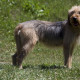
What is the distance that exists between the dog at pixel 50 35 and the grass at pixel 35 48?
1.57 feet

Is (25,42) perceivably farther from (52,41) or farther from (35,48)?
(35,48)

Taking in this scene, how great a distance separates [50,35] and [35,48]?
3.83 metres

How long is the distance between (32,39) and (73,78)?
2601 millimetres

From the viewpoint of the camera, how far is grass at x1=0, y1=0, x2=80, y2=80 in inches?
274

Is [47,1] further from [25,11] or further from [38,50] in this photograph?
[38,50]

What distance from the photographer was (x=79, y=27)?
907 cm

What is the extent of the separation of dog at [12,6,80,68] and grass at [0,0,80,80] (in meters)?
0.48

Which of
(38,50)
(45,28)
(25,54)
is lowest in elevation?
(38,50)

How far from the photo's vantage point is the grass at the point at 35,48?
6.96 m

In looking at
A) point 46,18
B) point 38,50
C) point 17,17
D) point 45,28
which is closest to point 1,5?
point 17,17

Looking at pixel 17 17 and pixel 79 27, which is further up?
pixel 79 27

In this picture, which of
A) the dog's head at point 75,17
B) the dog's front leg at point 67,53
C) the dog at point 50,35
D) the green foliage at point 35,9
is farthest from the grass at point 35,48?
the dog's head at point 75,17

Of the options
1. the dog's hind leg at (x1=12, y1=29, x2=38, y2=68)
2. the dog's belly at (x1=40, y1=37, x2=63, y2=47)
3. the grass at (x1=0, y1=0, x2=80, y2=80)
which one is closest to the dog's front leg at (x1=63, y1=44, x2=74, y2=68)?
the grass at (x1=0, y1=0, x2=80, y2=80)

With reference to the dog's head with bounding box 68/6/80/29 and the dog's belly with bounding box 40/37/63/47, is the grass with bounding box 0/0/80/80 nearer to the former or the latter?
the dog's belly with bounding box 40/37/63/47
